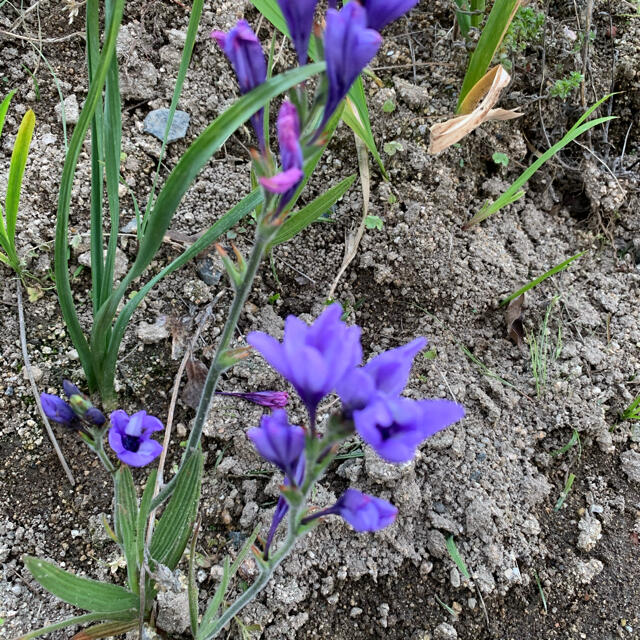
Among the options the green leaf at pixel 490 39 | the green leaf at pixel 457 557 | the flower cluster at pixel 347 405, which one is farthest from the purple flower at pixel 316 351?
the green leaf at pixel 490 39

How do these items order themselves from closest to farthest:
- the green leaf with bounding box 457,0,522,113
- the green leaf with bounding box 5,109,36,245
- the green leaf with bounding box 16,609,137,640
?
the green leaf with bounding box 16,609,137,640 → the green leaf with bounding box 5,109,36,245 → the green leaf with bounding box 457,0,522,113

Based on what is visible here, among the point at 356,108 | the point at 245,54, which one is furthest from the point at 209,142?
the point at 356,108

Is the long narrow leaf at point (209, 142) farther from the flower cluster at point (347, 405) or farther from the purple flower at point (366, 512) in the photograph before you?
the purple flower at point (366, 512)

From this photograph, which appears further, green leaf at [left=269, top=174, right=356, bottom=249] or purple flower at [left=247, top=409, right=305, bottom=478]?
green leaf at [left=269, top=174, right=356, bottom=249]

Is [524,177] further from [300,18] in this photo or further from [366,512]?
[366,512]

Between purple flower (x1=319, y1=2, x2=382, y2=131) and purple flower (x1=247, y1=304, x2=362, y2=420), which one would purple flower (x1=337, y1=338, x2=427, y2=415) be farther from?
purple flower (x1=319, y1=2, x2=382, y2=131)

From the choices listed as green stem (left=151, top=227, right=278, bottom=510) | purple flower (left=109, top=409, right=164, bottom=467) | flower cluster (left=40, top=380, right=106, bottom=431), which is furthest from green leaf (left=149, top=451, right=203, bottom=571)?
flower cluster (left=40, top=380, right=106, bottom=431)

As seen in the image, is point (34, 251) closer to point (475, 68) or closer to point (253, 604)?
point (253, 604)
